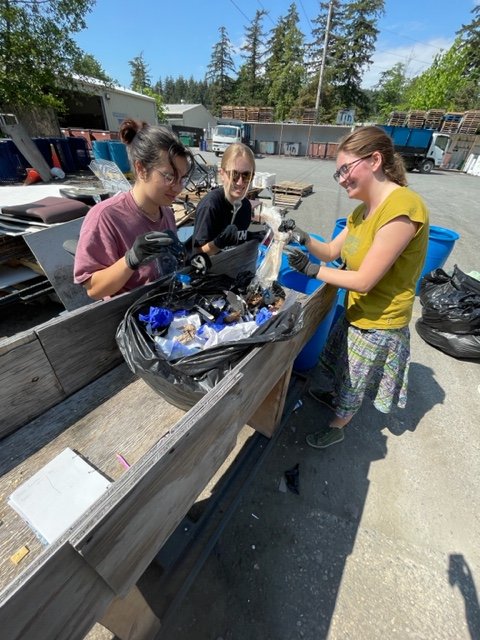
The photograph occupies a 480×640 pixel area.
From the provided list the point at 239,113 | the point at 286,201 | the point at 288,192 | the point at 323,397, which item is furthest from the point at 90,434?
the point at 239,113

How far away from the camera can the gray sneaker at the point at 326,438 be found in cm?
226

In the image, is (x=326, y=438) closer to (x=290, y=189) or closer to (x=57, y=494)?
(x=57, y=494)

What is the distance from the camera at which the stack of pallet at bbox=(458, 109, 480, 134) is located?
2198 cm

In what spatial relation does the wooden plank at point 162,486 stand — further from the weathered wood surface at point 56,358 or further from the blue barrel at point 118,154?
the blue barrel at point 118,154

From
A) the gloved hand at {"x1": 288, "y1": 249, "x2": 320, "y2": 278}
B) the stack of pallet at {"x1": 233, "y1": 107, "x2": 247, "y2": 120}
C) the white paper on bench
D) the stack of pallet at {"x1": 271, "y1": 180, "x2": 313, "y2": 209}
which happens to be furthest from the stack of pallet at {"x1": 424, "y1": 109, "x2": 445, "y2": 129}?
the white paper on bench

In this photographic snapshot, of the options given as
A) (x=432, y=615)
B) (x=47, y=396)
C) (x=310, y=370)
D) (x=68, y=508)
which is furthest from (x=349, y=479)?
(x=47, y=396)

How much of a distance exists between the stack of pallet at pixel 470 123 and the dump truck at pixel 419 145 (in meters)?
5.75

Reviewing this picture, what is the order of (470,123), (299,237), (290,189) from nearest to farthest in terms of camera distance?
(299,237) < (290,189) < (470,123)

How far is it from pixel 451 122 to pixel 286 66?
87.5ft

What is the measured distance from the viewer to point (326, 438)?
226cm

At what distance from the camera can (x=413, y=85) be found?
4194cm

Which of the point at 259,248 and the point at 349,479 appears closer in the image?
the point at 349,479

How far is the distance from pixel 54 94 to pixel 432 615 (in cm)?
1722

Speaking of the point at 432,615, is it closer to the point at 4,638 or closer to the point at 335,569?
the point at 335,569
